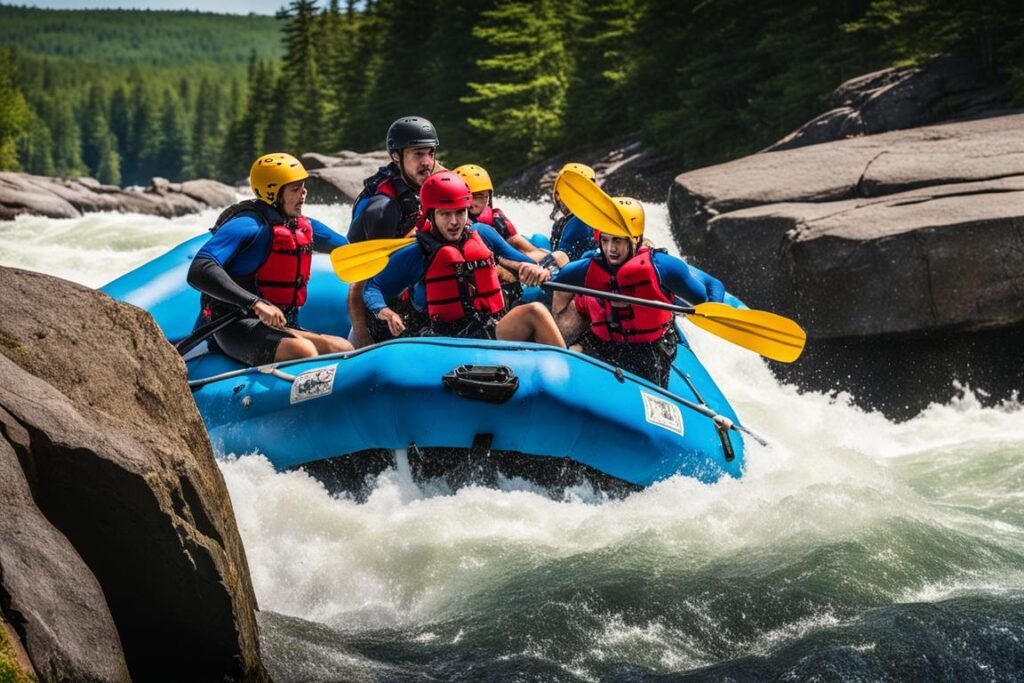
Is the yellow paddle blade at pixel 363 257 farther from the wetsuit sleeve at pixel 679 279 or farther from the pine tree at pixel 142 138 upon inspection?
the pine tree at pixel 142 138

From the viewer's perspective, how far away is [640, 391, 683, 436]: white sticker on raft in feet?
17.4

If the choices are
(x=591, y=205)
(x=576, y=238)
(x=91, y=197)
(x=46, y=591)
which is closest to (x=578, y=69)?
(x=91, y=197)

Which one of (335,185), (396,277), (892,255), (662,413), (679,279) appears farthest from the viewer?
(335,185)

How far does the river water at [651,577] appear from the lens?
143 inches

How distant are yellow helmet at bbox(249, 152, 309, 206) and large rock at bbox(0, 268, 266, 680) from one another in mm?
2525

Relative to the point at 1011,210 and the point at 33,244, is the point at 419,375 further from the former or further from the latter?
the point at 33,244

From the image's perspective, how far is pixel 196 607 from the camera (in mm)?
2908

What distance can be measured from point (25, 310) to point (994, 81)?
11.4m

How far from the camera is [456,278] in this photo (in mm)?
Answer: 5496

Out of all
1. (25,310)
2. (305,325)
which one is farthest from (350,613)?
(305,325)

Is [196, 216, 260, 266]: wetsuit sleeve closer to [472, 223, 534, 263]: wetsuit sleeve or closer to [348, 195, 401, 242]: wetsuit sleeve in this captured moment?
[348, 195, 401, 242]: wetsuit sleeve

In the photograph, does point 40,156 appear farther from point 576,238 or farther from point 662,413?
point 662,413

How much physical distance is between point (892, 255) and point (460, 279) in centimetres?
377

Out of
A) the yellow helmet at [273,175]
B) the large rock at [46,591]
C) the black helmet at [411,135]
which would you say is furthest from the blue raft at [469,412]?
the large rock at [46,591]
